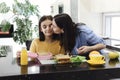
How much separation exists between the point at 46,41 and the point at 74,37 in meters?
0.32

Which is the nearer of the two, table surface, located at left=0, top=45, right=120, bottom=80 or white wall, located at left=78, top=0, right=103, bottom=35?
table surface, located at left=0, top=45, right=120, bottom=80

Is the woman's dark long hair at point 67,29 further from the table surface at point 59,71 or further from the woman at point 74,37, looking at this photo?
the table surface at point 59,71

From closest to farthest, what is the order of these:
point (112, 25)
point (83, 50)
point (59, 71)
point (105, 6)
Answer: point (59, 71)
point (83, 50)
point (105, 6)
point (112, 25)

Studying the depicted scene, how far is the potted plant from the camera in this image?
364 cm

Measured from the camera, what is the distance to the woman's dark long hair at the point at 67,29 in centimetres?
188

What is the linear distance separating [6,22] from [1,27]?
0.14 metres

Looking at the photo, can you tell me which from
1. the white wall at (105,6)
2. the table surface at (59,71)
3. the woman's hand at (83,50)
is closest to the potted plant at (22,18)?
the white wall at (105,6)

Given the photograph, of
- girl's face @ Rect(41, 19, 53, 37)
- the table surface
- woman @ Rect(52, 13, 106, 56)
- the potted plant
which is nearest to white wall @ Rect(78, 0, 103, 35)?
the potted plant

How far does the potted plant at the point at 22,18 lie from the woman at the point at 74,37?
1.75 m

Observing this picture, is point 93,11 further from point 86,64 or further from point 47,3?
point 86,64

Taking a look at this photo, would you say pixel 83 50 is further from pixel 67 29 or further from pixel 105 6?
pixel 105 6

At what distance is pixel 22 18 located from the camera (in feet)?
12.2

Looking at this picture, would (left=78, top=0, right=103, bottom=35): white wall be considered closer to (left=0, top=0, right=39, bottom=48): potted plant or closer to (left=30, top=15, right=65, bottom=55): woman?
(left=0, top=0, right=39, bottom=48): potted plant

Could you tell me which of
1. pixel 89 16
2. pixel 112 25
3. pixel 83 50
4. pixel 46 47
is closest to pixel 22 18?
pixel 89 16
